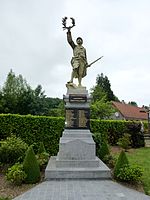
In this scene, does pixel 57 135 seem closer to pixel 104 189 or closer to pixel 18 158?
pixel 18 158

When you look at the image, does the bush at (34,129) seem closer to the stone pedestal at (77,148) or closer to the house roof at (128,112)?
the stone pedestal at (77,148)

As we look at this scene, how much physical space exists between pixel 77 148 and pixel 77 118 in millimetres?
1315

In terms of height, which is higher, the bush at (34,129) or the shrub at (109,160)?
the bush at (34,129)

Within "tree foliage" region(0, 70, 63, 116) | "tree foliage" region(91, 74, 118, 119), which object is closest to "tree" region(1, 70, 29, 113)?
"tree foliage" region(0, 70, 63, 116)

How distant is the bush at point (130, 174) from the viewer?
8852 mm

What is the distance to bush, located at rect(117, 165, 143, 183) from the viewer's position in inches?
348

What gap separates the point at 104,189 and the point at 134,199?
108 cm

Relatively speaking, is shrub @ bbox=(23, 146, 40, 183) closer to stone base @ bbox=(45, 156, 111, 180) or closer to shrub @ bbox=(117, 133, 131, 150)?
stone base @ bbox=(45, 156, 111, 180)

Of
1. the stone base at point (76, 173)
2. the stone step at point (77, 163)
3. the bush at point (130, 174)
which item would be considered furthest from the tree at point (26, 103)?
the bush at point (130, 174)

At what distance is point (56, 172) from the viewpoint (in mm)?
9391

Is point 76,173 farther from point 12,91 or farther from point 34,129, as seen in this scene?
point 12,91

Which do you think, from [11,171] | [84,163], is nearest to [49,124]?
[84,163]

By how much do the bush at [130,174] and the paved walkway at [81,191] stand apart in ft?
1.07

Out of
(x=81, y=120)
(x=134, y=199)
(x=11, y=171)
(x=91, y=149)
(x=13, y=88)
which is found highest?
(x=13, y=88)
